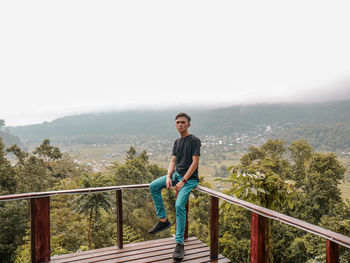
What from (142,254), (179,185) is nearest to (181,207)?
(179,185)

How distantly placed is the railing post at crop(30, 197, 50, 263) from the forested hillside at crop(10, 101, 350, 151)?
5492cm

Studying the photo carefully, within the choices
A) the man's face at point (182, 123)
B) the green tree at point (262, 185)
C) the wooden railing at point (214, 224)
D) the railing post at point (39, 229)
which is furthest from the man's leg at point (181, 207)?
the railing post at point (39, 229)

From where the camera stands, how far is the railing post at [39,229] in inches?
88.2

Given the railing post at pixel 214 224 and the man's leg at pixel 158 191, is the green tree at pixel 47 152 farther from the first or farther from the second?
the railing post at pixel 214 224

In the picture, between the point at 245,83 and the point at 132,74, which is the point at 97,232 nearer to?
the point at 132,74

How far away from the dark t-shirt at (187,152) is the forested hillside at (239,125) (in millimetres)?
53784

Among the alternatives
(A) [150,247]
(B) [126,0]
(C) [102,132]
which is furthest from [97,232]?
(C) [102,132]

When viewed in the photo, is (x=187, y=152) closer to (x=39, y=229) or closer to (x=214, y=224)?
(x=214, y=224)

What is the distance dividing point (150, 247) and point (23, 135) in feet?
451

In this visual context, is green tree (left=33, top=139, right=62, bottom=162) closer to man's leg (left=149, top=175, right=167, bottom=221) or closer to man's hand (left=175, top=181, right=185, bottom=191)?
man's leg (left=149, top=175, right=167, bottom=221)

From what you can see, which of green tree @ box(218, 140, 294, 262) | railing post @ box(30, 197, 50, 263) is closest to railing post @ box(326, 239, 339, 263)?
green tree @ box(218, 140, 294, 262)

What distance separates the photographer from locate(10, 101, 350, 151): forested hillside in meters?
55.4

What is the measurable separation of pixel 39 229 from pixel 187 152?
1.71 m

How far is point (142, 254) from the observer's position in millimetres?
2547
